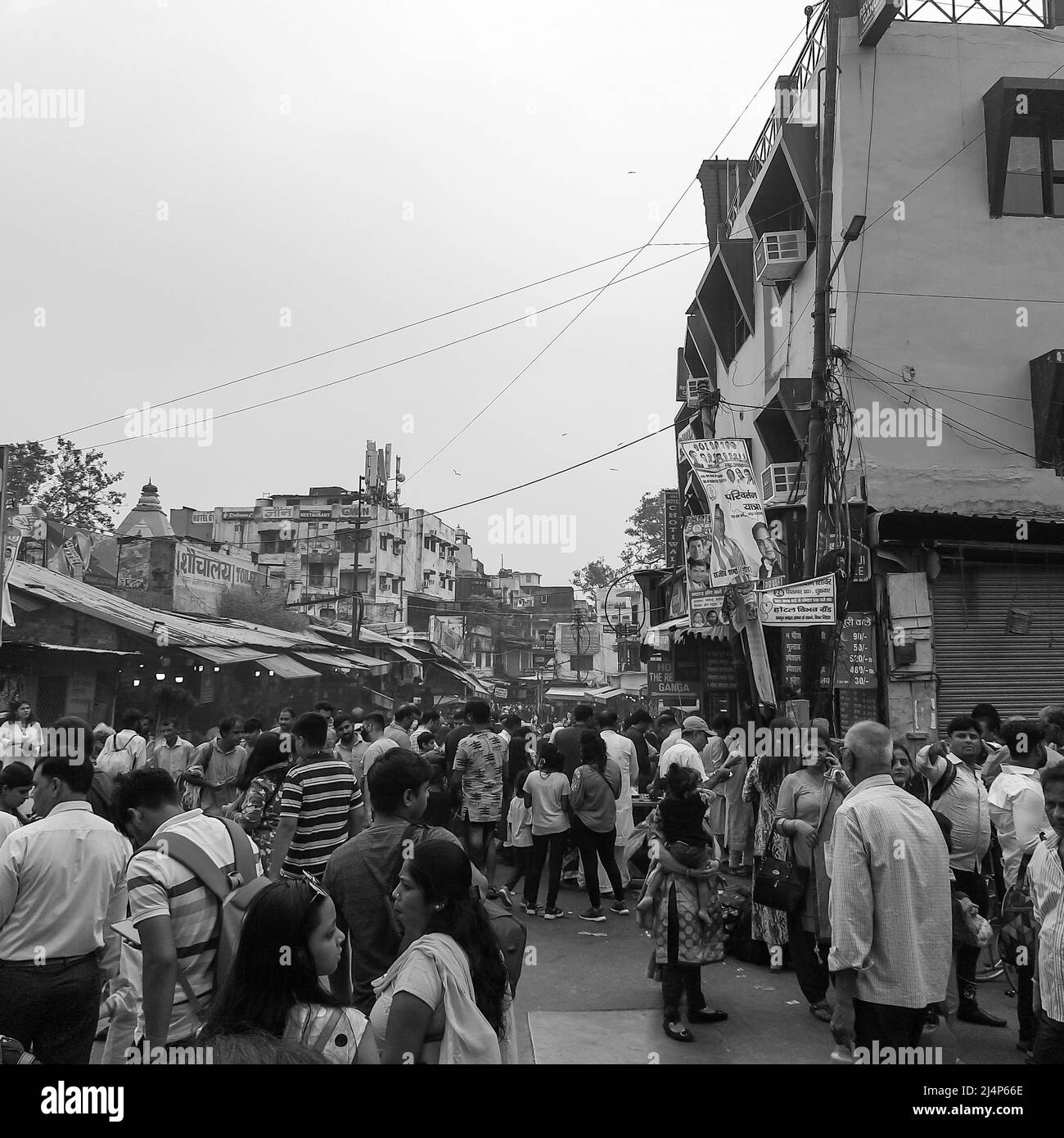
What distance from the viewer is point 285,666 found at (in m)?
21.9

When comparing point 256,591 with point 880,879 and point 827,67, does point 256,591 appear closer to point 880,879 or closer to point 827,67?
point 827,67

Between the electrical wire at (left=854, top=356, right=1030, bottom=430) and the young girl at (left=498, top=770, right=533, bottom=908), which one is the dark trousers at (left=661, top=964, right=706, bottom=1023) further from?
the electrical wire at (left=854, top=356, right=1030, bottom=430)

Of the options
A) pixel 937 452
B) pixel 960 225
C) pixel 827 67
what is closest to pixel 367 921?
pixel 827 67

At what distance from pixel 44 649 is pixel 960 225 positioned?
16.0m

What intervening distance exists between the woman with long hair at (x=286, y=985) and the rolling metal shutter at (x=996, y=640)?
12.5 m

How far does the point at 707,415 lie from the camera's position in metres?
15.3

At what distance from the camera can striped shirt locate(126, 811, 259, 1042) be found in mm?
3400

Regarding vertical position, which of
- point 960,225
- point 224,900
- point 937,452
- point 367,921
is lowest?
point 367,921

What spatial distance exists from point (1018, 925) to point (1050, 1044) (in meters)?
1.41

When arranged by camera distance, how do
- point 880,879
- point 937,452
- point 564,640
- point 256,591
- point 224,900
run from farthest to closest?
point 564,640
point 256,591
point 937,452
point 880,879
point 224,900

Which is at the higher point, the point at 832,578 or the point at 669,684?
the point at 832,578

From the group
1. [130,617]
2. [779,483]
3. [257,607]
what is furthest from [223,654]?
[257,607]

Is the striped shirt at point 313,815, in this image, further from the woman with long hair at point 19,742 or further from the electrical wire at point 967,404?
the electrical wire at point 967,404
